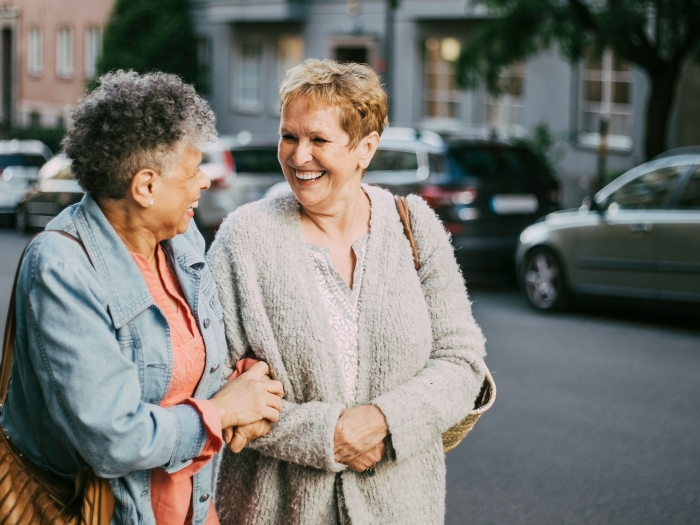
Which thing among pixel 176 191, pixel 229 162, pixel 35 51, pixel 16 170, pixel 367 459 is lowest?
pixel 367 459

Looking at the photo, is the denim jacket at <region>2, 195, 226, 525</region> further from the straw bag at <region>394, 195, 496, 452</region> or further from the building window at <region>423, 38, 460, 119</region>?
the building window at <region>423, 38, 460, 119</region>

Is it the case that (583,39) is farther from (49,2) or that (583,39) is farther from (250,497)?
(49,2)

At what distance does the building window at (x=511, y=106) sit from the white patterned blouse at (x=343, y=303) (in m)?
19.1

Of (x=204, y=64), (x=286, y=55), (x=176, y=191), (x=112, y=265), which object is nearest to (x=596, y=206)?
(x=176, y=191)

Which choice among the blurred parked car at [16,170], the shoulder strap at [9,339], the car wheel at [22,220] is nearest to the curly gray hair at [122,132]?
the shoulder strap at [9,339]

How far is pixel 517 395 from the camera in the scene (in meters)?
7.53

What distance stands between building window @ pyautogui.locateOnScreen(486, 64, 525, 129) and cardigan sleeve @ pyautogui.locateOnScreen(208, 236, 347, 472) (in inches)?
759

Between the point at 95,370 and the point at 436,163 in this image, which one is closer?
the point at 95,370

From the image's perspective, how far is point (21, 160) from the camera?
2356 cm

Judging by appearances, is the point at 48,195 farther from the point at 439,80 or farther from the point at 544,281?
the point at 544,281

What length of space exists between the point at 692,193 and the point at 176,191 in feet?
26.6

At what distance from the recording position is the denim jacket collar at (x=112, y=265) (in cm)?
219

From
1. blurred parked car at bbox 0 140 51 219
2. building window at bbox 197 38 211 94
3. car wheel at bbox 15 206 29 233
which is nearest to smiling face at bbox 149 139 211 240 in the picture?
car wheel at bbox 15 206 29 233

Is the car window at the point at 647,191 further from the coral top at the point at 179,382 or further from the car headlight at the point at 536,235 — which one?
the coral top at the point at 179,382
